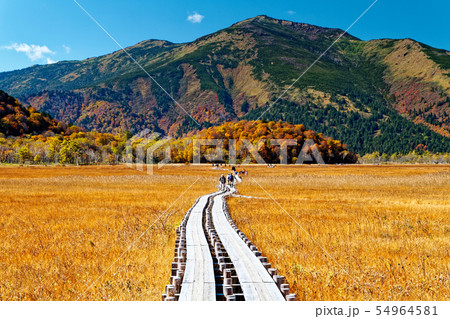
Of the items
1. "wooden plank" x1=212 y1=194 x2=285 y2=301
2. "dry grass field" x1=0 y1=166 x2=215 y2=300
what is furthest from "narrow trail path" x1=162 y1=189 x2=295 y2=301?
"dry grass field" x1=0 y1=166 x2=215 y2=300

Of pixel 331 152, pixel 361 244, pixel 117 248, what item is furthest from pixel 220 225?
pixel 331 152

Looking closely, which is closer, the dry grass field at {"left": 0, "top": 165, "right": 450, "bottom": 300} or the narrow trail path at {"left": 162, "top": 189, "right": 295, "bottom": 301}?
the narrow trail path at {"left": 162, "top": 189, "right": 295, "bottom": 301}

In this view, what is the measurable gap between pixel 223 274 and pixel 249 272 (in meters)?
0.67

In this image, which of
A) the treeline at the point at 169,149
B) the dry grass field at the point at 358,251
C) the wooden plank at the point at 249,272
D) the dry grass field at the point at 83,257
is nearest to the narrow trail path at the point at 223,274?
the wooden plank at the point at 249,272

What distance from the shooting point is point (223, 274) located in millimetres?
7531

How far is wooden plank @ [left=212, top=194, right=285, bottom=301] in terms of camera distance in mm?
6430

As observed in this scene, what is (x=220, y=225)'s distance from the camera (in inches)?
572

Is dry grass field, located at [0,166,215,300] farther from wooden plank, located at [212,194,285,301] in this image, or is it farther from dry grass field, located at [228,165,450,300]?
dry grass field, located at [228,165,450,300]

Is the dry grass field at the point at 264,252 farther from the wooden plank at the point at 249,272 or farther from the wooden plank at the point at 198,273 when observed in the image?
the wooden plank at the point at 249,272

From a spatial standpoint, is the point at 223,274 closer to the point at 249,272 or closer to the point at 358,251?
the point at 249,272
